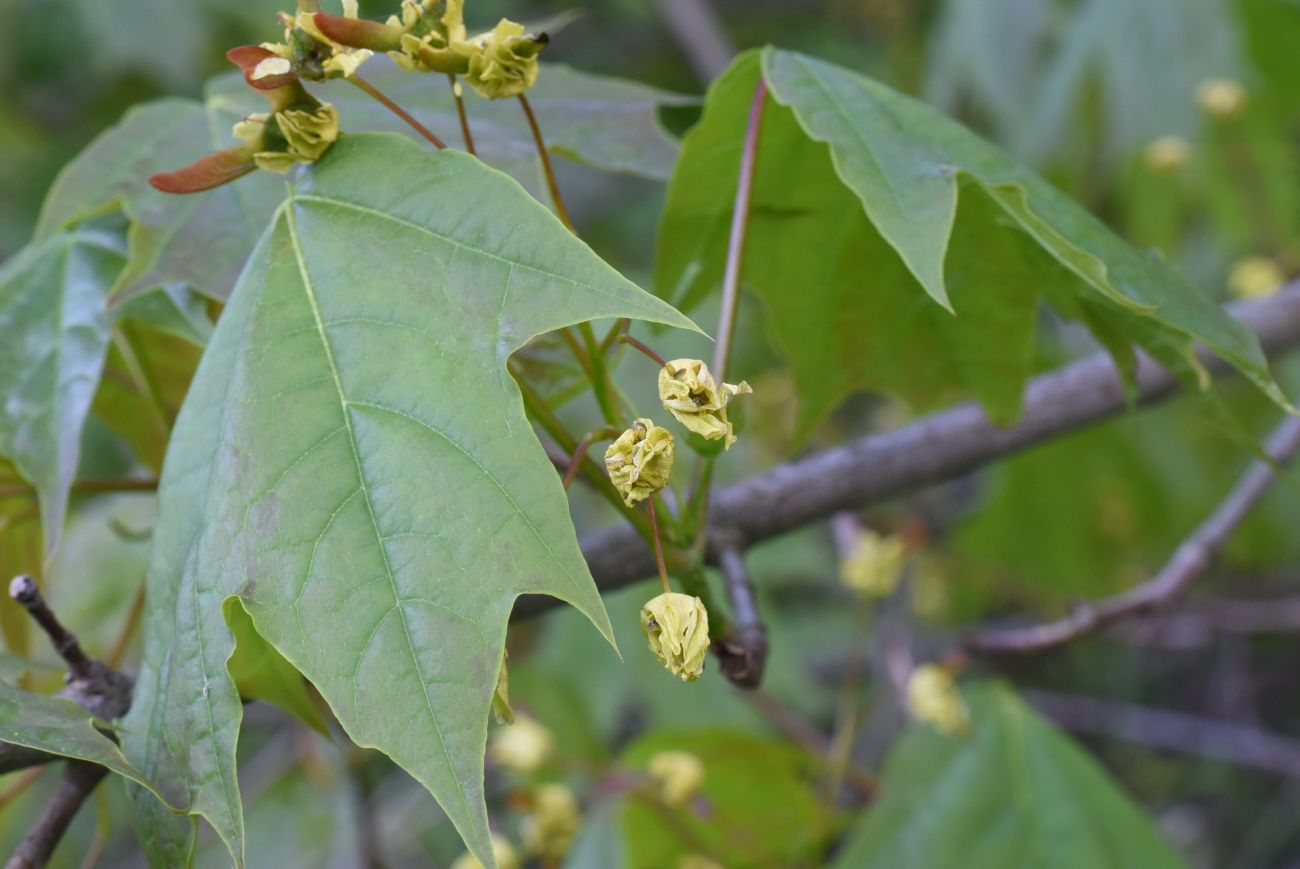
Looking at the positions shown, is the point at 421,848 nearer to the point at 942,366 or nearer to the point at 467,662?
the point at 942,366

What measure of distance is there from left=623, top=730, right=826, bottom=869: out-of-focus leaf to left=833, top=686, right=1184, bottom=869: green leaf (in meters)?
0.12

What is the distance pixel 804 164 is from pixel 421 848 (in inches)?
95.7

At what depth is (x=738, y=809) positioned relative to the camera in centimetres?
168

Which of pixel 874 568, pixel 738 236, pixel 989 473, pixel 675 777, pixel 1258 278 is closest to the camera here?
pixel 738 236

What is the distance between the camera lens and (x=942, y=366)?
47.4 inches

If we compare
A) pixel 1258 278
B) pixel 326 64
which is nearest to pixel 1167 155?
pixel 1258 278

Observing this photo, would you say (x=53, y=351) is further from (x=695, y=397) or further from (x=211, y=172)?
(x=695, y=397)

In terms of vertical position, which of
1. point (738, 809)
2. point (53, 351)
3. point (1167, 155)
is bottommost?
point (738, 809)

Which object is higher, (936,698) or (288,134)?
(288,134)

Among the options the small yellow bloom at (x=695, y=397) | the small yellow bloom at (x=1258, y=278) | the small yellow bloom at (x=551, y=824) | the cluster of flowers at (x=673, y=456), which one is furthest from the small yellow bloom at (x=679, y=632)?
the small yellow bloom at (x=1258, y=278)

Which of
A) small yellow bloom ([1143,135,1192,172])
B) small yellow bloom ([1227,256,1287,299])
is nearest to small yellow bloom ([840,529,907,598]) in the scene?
small yellow bloom ([1227,256,1287,299])

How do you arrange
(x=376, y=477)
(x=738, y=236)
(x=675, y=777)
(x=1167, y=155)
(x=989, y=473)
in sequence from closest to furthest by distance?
(x=376, y=477) → (x=738, y=236) → (x=675, y=777) → (x=1167, y=155) → (x=989, y=473)

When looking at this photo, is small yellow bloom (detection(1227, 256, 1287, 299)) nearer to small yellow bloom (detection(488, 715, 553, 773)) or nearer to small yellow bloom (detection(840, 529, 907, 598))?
small yellow bloom (detection(840, 529, 907, 598))

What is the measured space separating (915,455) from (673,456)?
25.6 inches
